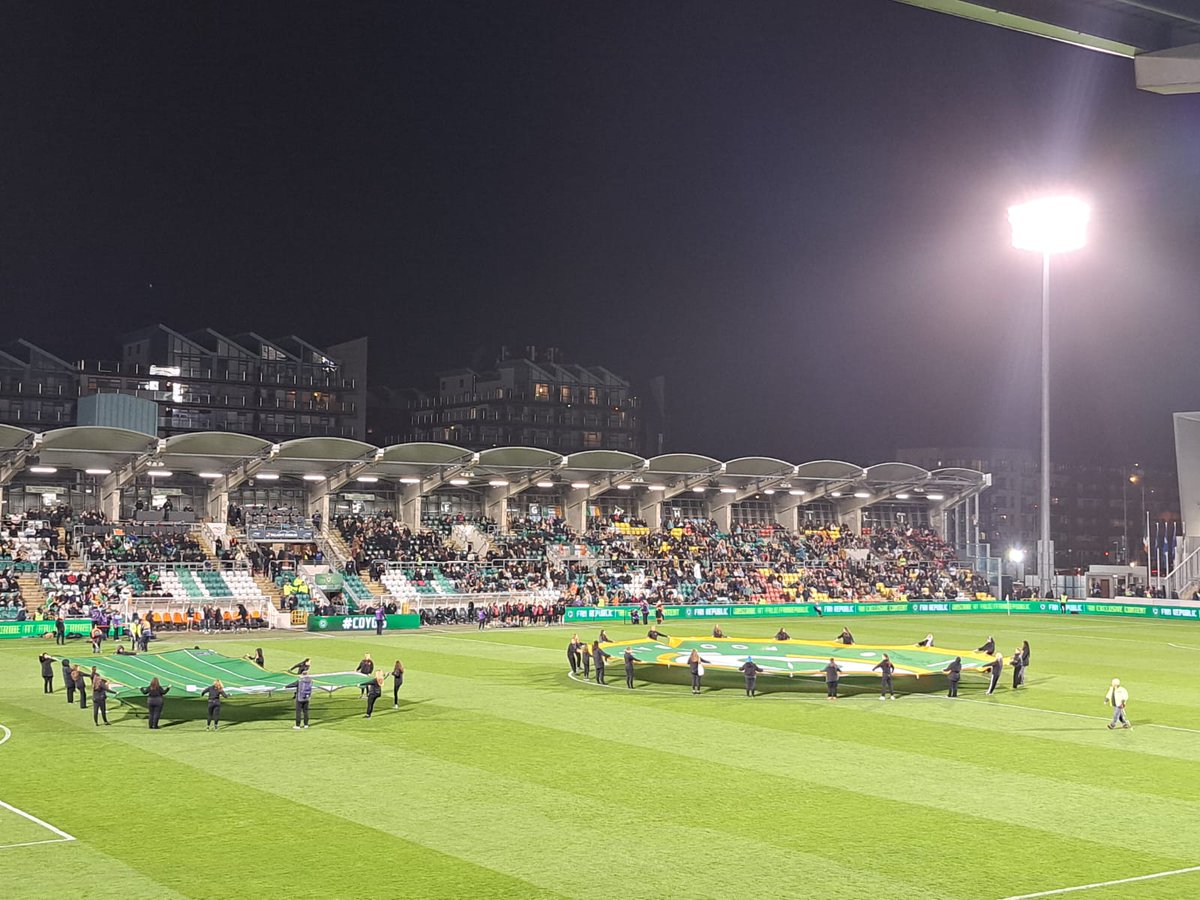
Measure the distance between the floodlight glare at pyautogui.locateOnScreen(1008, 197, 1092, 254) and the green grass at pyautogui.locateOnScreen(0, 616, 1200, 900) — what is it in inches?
1528

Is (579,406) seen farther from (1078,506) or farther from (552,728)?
(552,728)

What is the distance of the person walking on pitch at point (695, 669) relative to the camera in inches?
1288

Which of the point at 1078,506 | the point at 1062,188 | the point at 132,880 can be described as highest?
the point at 1062,188

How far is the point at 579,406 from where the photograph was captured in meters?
145

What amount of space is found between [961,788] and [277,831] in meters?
11.1

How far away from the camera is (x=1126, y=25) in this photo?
31.3ft

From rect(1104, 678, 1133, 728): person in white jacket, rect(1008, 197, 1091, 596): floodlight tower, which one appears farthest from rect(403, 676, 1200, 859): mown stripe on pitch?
rect(1008, 197, 1091, 596): floodlight tower

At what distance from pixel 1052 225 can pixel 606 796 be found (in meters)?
56.8

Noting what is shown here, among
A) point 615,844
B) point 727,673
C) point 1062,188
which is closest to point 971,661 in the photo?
point 727,673

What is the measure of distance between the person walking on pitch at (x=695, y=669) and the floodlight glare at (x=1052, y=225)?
142 ft

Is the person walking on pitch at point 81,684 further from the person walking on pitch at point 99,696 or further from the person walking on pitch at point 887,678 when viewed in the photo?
the person walking on pitch at point 887,678

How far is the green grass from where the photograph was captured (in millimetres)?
14375

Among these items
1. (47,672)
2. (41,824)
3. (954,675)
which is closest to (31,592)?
(47,672)

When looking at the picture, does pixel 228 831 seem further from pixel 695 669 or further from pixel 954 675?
pixel 954 675
